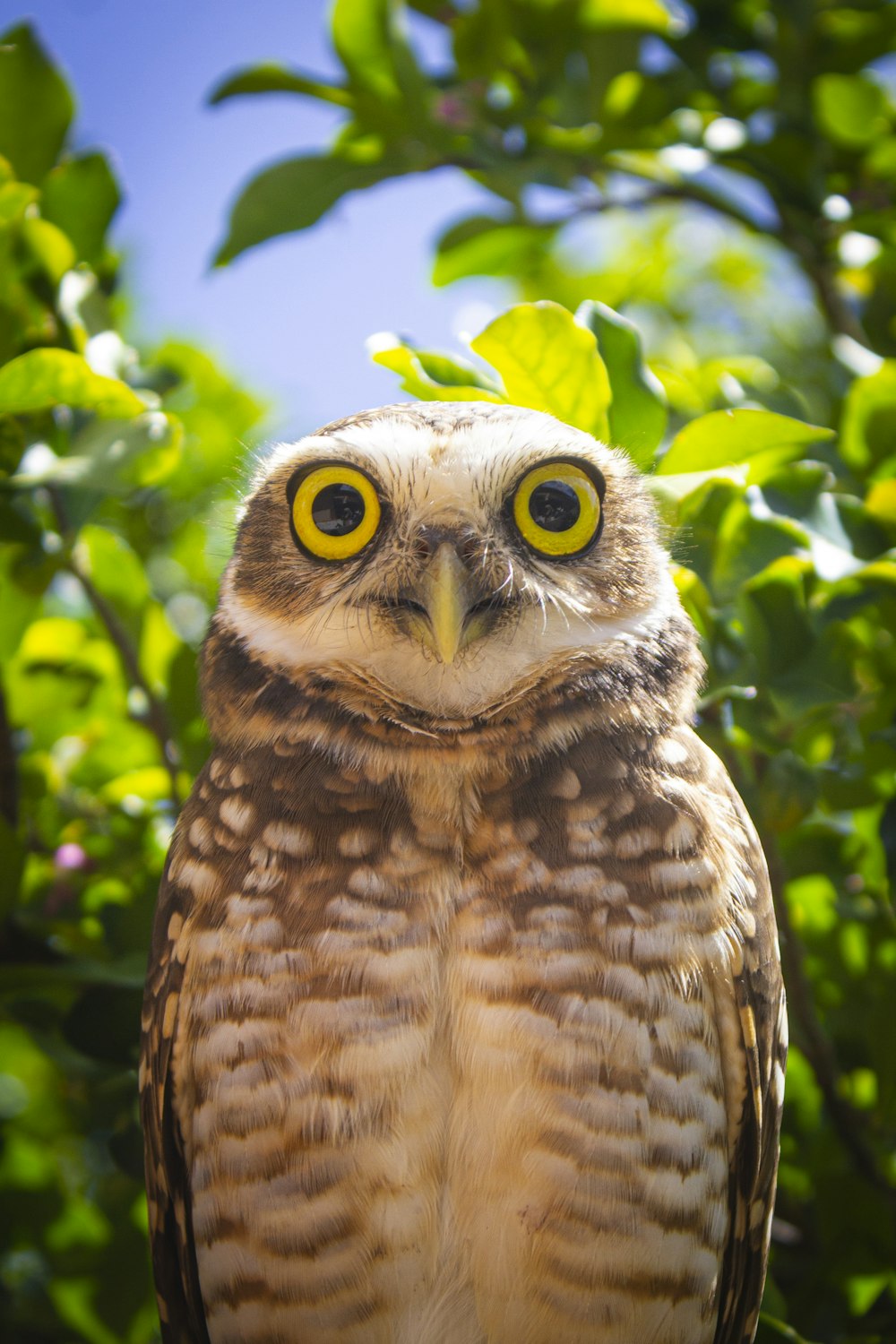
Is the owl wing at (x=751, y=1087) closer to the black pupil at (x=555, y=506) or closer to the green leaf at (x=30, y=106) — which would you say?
the black pupil at (x=555, y=506)

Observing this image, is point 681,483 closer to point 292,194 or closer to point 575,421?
point 575,421

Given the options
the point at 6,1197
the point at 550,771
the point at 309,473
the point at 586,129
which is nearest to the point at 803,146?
the point at 586,129

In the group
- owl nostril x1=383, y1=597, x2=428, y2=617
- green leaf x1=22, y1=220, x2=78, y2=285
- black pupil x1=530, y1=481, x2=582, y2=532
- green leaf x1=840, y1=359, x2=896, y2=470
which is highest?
green leaf x1=840, y1=359, x2=896, y2=470

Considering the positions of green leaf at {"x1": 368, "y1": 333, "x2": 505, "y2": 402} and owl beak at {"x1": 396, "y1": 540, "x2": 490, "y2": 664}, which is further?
green leaf at {"x1": 368, "y1": 333, "x2": 505, "y2": 402}

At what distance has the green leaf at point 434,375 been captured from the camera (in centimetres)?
120

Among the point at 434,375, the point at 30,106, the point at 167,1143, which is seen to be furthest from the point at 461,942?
the point at 30,106

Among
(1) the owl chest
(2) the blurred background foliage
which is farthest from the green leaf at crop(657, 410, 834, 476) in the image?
(1) the owl chest

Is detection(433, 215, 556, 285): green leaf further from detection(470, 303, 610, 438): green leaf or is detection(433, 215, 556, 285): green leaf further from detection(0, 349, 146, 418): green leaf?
detection(0, 349, 146, 418): green leaf

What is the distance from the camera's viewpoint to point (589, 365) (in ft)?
3.95

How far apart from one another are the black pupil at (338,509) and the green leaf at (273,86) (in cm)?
99

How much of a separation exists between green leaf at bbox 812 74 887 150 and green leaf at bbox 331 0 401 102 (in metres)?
0.85

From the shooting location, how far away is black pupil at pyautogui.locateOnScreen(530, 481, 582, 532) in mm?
1161

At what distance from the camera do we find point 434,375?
1286 millimetres

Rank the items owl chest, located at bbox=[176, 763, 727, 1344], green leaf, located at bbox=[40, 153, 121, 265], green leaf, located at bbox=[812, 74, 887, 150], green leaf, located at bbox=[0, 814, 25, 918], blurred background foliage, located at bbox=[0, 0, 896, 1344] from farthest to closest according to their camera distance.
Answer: green leaf, located at bbox=[812, 74, 887, 150]
green leaf, located at bbox=[40, 153, 121, 265]
green leaf, located at bbox=[0, 814, 25, 918]
blurred background foliage, located at bbox=[0, 0, 896, 1344]
owl chest, located at bbox=[176, 763, 727, 1344]
